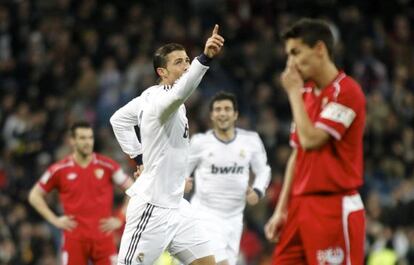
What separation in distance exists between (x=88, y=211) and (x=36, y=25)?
9.69 m

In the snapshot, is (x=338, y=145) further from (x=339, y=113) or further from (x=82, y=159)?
(x=82, y=159)

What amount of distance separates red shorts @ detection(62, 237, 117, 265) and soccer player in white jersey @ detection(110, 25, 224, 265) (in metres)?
2.77

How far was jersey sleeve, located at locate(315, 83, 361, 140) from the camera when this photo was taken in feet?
19.5

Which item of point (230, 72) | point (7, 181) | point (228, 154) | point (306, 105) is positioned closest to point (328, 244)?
point (306, 105)

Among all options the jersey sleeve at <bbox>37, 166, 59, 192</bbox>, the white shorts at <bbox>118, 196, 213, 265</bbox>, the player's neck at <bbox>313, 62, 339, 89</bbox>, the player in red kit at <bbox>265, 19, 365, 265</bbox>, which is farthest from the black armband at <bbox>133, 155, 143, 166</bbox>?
the player's neck at <bbox>313, 62, 339, 89</bbox>

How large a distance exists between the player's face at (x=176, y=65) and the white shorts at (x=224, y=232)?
8.83 feet

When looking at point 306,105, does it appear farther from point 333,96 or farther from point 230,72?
point 230,72

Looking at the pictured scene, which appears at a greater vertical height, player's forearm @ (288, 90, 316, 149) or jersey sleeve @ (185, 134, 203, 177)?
player's forearm @ (288, 90, 316, 149)

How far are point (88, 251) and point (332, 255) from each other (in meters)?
5.06

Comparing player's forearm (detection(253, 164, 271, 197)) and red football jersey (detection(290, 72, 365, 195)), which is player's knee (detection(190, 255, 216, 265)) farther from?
player's forearm (detection(253, 164, 271, 197))

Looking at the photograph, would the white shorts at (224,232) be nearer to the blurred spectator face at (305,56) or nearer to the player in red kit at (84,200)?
the player in red kit at (84,200)

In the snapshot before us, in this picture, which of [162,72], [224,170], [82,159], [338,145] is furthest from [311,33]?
[82,159]

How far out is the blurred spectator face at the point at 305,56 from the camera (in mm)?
6004

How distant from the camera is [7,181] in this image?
55.2 feet
